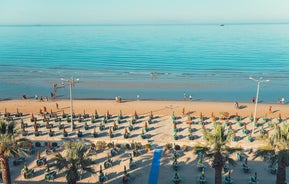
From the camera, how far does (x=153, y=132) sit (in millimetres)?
36375

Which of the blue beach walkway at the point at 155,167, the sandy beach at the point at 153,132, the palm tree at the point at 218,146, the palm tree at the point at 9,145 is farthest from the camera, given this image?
the sandy beach at the point at 153,132

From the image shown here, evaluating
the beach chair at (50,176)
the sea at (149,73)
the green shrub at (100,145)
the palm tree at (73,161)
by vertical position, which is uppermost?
the sea at (149,73)

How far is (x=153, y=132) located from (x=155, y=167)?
8674mm

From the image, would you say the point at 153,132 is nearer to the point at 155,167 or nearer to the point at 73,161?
the point at 155,167

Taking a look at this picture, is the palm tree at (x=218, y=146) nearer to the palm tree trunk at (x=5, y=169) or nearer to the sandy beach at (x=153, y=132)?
the sandy beach at (x=153, y=132)

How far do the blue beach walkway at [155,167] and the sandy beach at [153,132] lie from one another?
359 millimetres

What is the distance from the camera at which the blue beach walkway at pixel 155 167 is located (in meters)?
26.0

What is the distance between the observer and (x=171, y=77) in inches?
2872

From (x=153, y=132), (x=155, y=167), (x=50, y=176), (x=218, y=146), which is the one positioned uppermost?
(x=218, y=146)

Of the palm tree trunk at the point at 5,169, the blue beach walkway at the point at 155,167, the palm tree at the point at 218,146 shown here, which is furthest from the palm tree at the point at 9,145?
the palm tree at the point at 218,146

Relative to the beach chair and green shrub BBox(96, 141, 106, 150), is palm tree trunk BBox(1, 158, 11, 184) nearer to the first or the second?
the beach chair

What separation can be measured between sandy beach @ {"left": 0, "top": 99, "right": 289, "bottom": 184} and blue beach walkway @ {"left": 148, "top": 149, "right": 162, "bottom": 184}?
0.36 meters

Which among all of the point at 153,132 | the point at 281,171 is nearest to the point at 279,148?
the point at 281,171

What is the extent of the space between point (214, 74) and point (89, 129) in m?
47.1
